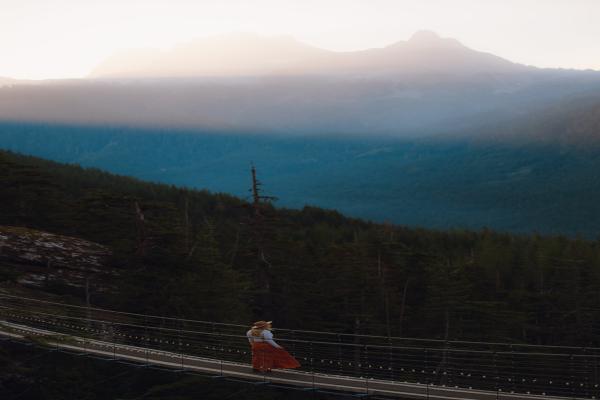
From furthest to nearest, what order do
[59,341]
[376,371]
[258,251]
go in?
1. [258,251]
2. [376,371]
3. [59,341]

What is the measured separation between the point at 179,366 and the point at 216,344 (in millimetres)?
6790

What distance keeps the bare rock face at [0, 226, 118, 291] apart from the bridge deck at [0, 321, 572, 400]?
227 inches

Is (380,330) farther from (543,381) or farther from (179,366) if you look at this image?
(179,366)

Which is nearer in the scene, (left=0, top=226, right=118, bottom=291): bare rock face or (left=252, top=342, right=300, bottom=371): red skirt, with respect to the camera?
(left=252, top=342, right=300, bottom=371): red skirt

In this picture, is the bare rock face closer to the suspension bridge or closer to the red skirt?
the suspension bridge

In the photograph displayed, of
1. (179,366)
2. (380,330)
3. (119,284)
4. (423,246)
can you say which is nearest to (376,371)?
(380,330)

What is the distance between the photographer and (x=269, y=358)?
792 inches

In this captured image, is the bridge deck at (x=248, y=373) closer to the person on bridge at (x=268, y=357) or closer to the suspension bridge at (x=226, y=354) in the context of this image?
the suspension bridge at (x=226, y=354)

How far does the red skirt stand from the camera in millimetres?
20047

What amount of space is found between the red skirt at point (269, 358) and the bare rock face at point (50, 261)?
11823 mm

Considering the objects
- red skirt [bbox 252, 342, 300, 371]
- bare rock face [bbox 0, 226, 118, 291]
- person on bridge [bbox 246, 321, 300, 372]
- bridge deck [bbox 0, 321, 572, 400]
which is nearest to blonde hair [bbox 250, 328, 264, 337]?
person on bridge [bbox 246, 321, 300, 372]

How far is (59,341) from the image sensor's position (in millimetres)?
23297

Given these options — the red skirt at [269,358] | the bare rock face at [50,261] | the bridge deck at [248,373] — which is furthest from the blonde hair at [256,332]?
the bare rock face at [50,261]

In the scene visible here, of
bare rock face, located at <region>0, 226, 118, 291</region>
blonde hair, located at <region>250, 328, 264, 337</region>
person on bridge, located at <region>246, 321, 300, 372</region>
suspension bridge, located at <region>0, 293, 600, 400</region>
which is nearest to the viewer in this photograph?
suspension bridge, located at <region>0, 293, 600, 400</region>
